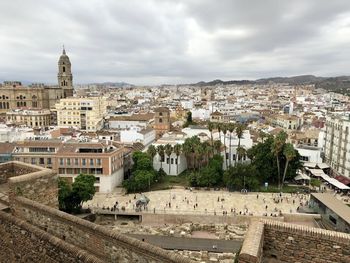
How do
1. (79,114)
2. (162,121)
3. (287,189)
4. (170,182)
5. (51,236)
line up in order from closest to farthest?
(51,236) < (287,189) < (170,182) < (162,121) < (79,114)

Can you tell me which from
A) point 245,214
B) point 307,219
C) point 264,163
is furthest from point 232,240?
point 264,163

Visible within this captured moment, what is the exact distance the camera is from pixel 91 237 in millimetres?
6672

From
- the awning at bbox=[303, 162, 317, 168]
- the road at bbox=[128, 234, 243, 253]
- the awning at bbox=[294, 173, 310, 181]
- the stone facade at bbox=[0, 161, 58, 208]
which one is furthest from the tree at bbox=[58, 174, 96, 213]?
the awning at bbox=[303, 162, 317, 168]

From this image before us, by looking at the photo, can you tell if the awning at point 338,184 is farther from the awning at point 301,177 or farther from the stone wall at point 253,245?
the stone wall at point 253,245

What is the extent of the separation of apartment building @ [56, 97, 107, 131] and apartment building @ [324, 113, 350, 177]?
49.5 metres

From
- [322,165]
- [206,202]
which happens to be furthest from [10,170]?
[322,165]

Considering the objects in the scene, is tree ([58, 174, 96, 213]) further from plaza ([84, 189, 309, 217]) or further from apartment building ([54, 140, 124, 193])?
apartment building ([54, 140, 124, 193])

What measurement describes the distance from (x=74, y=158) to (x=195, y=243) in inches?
826

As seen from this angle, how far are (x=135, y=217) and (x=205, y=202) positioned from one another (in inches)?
343

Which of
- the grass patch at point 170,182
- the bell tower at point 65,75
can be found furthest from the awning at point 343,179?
the bell tower at point 65,75

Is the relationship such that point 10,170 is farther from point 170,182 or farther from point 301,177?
point 301,177

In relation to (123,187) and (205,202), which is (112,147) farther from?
(205,202)

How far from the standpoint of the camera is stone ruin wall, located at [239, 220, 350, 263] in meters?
6.50

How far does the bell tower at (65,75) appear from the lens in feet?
339
